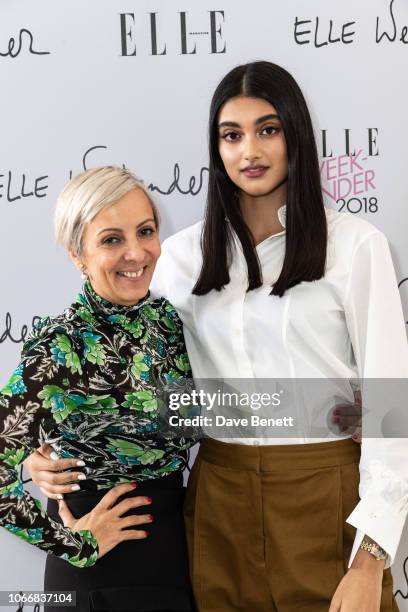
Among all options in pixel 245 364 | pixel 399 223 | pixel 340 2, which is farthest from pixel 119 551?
pixel 340 2

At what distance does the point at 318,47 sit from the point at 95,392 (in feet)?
3.66

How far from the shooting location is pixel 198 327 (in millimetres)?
1704

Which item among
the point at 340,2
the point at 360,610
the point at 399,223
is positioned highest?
the point at 340,2

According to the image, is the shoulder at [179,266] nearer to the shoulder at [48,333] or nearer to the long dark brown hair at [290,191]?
the long dark brown hair at [290,191]

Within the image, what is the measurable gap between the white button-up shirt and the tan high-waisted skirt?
5cm

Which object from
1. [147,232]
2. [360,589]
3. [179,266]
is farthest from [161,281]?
[360,589]

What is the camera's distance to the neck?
5.67 ft

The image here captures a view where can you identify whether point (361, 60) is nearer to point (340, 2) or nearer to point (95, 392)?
point (340, 2)

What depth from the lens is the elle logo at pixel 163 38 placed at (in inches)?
81.4

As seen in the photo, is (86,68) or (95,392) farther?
(86,68)

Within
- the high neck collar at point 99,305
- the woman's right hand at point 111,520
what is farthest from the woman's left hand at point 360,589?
the high neck collar at point 99,305

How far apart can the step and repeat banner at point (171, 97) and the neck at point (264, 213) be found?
0.40 meters
